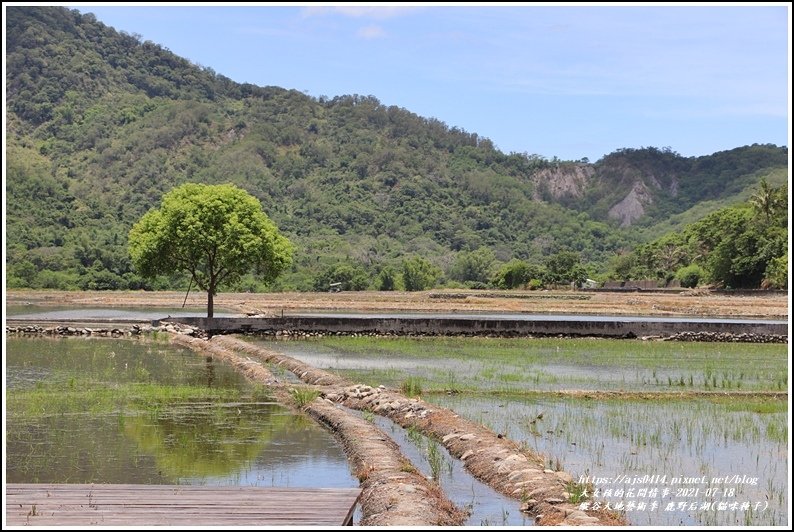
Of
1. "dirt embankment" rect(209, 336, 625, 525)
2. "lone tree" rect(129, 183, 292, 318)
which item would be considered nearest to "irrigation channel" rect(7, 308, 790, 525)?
"dirt embankment" rect(209, 336, 625, 525)

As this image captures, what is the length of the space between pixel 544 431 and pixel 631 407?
4.38m

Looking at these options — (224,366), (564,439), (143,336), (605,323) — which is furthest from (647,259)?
(564,439)

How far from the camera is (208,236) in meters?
50.5

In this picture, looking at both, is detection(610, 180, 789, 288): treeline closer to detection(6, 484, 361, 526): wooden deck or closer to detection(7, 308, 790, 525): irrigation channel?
detection(7, 308, 790, 525): irrigation channel

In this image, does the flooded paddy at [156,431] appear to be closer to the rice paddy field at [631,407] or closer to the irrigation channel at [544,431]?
the irrigation channel at [544,431]

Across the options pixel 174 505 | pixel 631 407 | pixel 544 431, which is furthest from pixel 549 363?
pixel 174 505

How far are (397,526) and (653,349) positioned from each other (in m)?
31.3

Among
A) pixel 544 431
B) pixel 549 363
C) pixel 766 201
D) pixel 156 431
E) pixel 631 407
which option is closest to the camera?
pixel 156 431

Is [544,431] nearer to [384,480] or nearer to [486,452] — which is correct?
[486,452]

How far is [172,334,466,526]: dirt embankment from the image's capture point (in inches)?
468

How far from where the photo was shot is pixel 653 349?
4088cm

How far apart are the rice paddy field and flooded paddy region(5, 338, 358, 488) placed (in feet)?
11.6

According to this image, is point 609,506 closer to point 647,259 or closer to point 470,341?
point 470,341

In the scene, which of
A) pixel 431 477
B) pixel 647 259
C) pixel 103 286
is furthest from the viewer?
pixel 647 259
